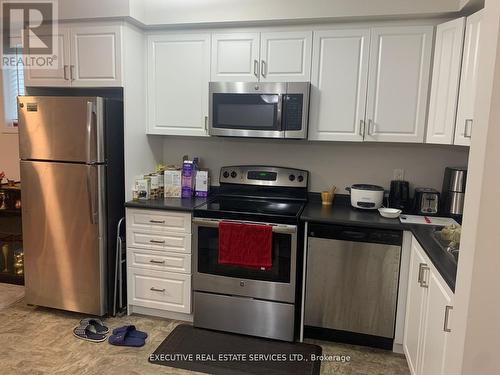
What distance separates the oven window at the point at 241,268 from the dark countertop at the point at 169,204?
208 mm

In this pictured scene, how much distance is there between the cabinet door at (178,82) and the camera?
9.64ft

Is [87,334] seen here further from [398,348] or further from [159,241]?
[398,348]

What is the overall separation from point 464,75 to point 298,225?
4.39ft

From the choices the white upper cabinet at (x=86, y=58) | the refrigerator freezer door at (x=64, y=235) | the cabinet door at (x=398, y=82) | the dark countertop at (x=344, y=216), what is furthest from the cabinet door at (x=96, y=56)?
the cabinet door at (x=398, y=82)

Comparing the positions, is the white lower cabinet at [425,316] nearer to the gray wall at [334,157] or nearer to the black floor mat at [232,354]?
the black floor mat at [232,354]

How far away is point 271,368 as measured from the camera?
2398 mm

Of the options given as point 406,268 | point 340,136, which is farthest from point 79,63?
point 406,268

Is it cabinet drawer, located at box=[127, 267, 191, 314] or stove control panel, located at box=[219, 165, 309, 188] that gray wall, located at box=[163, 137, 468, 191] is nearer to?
stove control panel, located at box=[219, 165, 309, 188]

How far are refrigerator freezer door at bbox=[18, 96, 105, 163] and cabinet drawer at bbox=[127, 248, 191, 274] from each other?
2.52 ft

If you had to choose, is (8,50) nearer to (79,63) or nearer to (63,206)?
(79,63)

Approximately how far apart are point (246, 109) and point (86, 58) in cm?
128

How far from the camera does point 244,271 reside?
2666mm

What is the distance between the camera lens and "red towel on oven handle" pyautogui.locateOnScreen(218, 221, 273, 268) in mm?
2553

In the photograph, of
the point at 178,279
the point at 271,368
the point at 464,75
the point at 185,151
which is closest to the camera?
the point at 464,75
